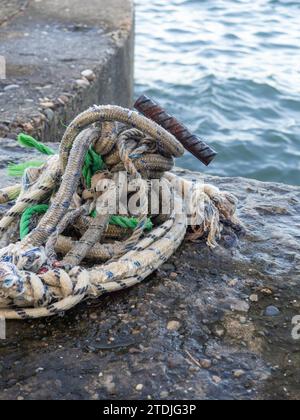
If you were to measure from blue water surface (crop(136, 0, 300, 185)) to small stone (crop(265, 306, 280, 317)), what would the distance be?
383 centimetres

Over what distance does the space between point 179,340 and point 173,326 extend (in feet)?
0.21

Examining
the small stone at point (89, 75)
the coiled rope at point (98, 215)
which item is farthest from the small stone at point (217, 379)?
the small stone at point (89, 75)

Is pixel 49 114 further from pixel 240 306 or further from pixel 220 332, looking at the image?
pixel 220 332

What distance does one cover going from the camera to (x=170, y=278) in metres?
2.31

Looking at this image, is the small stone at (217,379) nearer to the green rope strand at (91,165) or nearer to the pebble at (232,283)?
the pebble at (232,283)

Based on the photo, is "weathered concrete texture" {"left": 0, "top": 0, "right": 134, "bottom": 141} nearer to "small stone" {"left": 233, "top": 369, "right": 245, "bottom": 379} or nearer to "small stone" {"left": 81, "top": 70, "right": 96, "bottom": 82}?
"small stone" {"left": 81, "top": 70, "right": 96, "bottom": 82}

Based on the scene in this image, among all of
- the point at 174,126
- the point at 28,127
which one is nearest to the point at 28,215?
the point at 174,126

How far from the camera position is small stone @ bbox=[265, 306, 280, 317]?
2170mm

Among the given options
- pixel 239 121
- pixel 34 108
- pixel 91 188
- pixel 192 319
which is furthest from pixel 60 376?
pixel 239 121

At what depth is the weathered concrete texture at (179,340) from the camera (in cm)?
184

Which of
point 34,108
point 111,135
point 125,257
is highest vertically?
point 111,135

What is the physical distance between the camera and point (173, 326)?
6.81 ft

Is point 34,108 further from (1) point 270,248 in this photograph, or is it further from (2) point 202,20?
(2) point 202,20
